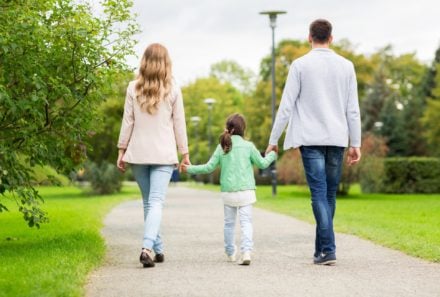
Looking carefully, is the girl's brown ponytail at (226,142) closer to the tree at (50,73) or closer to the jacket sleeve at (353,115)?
the jacket sleeve at (353,115)

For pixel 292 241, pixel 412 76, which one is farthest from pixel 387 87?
pixel 292 241

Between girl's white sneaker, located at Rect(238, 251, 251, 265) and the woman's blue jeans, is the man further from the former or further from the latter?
the woman's blue jeans

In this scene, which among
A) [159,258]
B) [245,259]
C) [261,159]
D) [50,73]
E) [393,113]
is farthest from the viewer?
[393,113]

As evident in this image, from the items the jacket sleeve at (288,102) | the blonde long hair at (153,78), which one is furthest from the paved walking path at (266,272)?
the blonde long hair at (153,78)

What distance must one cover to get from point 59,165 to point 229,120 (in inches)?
106

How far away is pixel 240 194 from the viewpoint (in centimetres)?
855

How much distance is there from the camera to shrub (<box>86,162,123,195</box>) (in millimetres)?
37906

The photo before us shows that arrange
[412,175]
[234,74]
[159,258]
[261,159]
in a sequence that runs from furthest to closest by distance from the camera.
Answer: [234,74] → [412,175] → [261,159] → [159,258]

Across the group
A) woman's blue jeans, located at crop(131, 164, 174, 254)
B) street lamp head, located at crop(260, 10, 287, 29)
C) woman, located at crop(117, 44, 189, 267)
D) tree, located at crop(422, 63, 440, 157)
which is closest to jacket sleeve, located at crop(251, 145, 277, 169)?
woman, located at crop(117, 44, 189, 267)

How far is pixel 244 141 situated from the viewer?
8.67m

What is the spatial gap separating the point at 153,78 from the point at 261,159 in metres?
1.35

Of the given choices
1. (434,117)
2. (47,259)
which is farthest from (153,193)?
(434,117)

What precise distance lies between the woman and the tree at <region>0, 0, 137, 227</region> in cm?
91

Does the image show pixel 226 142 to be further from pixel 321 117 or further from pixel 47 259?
pixel 47 259
